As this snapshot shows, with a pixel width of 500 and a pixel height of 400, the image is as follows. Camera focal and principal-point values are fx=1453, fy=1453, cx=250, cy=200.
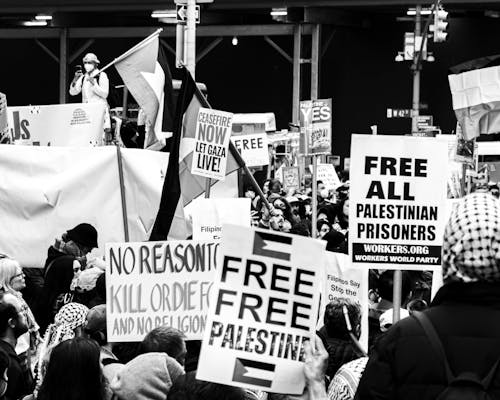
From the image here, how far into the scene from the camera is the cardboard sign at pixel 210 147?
12.5 metres

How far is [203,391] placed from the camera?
5152mm

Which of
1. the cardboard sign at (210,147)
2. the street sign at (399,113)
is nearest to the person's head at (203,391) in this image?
the cardboard sign at (210,147)

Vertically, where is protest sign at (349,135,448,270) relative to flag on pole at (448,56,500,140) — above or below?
below

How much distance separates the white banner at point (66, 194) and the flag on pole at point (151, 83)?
313mm

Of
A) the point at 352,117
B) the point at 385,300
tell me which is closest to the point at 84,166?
the point at 385,300

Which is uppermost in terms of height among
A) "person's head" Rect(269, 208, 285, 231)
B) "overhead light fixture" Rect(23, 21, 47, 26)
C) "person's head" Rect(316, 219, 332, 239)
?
"overhead light fixture" Rect(23, 21, 47, 26)

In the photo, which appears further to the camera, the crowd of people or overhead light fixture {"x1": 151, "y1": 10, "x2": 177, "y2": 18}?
overhead light fixture {"x1": 151, "y1": 10, "x2": 177, "y2": 18}

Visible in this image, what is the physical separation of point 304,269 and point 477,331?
104 centimetres

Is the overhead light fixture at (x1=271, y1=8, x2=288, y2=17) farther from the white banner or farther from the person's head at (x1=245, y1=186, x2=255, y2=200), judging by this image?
the white banner

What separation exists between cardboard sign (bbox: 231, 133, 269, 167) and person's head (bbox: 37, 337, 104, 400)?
18129mm

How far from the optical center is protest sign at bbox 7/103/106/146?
55.2 ft

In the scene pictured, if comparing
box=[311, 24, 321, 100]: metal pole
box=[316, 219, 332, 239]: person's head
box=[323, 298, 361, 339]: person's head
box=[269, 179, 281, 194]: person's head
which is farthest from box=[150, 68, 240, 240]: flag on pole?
box=[311, 24, 321, 100]: metal pole

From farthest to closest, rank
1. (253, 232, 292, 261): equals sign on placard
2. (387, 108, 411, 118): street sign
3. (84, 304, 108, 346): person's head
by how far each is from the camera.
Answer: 1. (387, 108, 411, 118): street sign
2. (84, 304, 108, 346): person's head
3. (253, 232, 292, 261): equals sign on placard

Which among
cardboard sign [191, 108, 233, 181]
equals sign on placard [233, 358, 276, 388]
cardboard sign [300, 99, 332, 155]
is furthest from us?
cardboard sign [300, 99, 332, 155]
